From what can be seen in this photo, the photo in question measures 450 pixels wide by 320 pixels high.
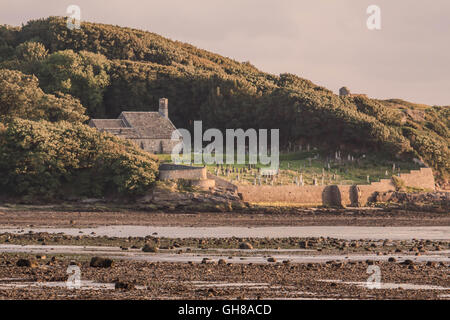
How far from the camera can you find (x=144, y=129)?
84.2 metres

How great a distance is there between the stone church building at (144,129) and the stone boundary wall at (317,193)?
50.2 feet

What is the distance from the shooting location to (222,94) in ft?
312

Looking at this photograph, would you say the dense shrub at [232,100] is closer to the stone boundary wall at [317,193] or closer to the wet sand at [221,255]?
the stone boundary wall at [317,193]

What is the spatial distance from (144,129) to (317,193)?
1847cm

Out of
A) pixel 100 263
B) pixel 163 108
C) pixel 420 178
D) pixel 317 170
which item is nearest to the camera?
pixel 100 263

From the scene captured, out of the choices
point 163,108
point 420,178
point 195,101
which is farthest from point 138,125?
point 420,178

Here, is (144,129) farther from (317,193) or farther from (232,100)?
(317,193)

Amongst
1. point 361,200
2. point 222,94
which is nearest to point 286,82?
point 222,94

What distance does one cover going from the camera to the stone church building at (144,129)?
82875mm

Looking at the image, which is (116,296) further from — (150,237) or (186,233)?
(186,233)

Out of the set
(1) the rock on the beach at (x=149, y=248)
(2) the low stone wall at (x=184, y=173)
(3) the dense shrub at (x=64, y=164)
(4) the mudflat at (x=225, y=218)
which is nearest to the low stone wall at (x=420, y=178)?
(4) the mudflat at (x=225, y=218)

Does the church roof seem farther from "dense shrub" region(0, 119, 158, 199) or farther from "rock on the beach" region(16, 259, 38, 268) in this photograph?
"rock on the beach" region(16, 259, 38, 268)
